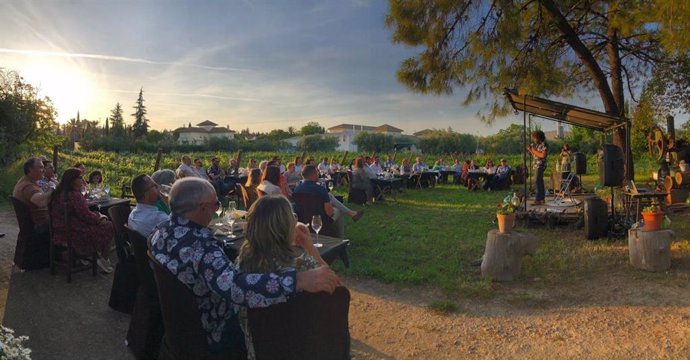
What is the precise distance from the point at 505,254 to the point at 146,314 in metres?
3.52

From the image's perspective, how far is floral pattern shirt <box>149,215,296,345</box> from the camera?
5.97 feet

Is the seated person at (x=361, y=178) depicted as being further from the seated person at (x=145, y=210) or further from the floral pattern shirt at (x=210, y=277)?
the floral pattern shirt at (x=210, y=277)

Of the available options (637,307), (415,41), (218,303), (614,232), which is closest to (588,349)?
(637,307)

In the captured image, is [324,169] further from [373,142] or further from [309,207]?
[373,142]

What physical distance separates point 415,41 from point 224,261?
29.3 feet

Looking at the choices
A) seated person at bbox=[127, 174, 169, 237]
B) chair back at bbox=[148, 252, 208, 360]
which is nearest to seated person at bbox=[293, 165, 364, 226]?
seated person at bbox=[127, 174, 169, 237]

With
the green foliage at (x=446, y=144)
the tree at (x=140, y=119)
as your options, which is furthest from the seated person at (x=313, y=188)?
the tree at (x=140, y=119)

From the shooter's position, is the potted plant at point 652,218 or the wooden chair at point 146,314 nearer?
the wooden chair at point 146,314

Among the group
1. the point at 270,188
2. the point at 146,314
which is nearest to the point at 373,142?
the point at 270,188

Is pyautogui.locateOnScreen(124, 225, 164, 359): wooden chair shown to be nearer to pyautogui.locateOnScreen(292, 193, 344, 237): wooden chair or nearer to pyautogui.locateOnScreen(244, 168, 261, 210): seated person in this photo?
pyautogui.locateOnScreen(292, 193, 344, 237): wooden chair

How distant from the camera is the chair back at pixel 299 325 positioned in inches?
71.2

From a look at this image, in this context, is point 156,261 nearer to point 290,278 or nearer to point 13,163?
point 290,278

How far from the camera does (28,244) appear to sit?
507 centimetres

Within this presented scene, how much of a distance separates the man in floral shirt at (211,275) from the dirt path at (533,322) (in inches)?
53.0
